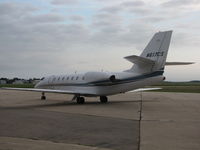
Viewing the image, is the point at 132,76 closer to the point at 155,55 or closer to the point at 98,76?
the point at 155,55

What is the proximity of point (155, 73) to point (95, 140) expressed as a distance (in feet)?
48.0

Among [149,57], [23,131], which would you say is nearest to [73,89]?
[149,57]

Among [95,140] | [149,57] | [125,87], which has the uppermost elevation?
[149,57]

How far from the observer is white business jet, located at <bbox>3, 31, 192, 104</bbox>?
23453mm

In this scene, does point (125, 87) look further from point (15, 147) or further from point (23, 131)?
point (15, 147)

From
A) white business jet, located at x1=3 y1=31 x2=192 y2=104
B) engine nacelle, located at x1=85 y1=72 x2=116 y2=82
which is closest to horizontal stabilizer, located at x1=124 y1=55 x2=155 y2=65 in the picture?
white business jet, located at x1=3 y1=31 x2=192 y2=104

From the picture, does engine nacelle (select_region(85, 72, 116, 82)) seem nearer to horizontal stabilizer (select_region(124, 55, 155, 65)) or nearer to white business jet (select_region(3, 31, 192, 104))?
white business jet (select_region(3, 31, 192, 104))

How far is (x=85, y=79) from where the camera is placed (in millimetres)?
27344

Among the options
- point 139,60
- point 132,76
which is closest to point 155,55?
point 139,60

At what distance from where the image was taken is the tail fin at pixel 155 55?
23297 millimetres

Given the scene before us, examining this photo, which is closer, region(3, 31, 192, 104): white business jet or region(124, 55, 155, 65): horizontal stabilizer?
region(124, 55, 155, 65): horizontal stabilizer

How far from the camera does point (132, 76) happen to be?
963 inches

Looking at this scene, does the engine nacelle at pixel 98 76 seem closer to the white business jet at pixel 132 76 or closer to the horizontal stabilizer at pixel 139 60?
the white business jet at pixel 132 76

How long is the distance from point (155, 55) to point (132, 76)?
2263 mm
